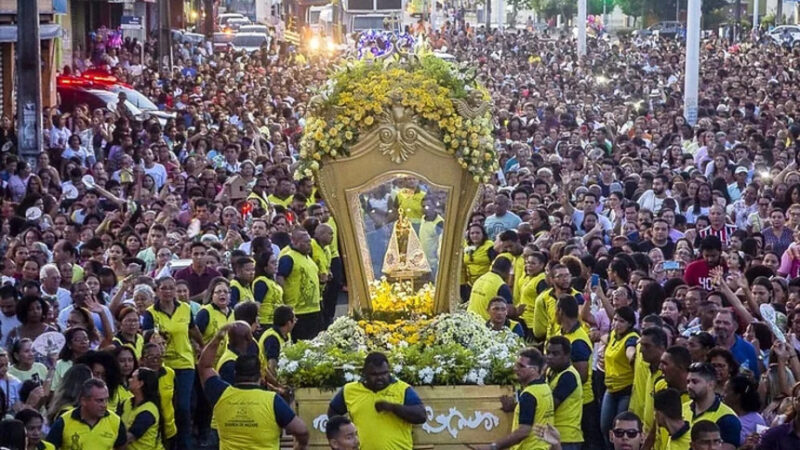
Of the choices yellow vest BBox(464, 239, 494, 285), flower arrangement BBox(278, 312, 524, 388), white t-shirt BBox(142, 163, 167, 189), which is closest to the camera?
flower arrangement BBox(278, 312, 524, 388)

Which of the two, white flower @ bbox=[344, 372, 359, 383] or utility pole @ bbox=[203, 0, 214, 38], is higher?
utility pole @ bbox=[203, 0, 214, 38]

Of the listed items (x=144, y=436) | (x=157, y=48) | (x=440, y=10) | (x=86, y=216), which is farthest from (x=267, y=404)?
(x=440, y=10)

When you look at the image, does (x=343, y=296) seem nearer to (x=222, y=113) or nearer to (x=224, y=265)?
(x=224, y=265)

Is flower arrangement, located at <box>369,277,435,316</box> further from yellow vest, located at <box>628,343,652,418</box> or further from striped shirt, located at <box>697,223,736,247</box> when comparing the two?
striped shirt, located at <box>697,223,736,247</box>

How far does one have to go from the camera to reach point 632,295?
14.7 meters

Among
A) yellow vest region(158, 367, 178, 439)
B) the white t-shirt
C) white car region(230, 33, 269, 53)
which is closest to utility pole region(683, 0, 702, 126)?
the white t-shirt

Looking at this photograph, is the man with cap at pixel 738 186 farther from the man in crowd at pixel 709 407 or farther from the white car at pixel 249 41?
the white car at pixel 249 41

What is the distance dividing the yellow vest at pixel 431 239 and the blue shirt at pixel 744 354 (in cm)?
295

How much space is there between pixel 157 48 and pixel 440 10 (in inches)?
2081

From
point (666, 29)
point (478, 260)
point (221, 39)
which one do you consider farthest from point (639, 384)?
point (666, 29)

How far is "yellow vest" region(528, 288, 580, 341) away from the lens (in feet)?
49.6

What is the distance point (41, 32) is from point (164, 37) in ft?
46.3

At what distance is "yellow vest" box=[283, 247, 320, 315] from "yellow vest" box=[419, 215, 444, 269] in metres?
2.49

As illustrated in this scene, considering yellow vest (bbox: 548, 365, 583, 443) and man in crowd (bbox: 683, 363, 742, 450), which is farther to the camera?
yellow vest (bbox: 548, 365, 583, 443)
